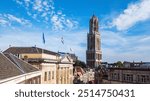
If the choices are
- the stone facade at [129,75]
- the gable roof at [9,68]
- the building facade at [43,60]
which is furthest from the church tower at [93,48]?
the gable roof at [9,68]

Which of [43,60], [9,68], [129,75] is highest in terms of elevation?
[43,60]

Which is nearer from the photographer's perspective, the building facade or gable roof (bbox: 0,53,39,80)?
gable roof (bbox: 0,53,39,80)

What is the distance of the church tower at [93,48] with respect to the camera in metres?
107

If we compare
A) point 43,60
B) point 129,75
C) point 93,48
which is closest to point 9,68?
point 43,60

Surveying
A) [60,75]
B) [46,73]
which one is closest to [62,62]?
[60,75]

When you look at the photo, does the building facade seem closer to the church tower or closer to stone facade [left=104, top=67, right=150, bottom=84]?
stone facade [left=104, top=67, right=150, bottom=84]

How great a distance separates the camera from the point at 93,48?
108 meters

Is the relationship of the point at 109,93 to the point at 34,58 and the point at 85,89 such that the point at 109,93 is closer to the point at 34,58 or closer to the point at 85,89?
the point at 85,89

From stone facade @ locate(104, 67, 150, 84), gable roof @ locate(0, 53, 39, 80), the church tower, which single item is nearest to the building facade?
stone facade @ locate(104, 67, 150, 84)

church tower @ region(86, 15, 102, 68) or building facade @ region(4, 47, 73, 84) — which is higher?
church tower @ region(86, 15, 102, 68)

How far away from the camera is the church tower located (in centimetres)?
10719

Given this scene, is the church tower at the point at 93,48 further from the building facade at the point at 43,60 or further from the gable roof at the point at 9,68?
the gable roof at the point at 9,68

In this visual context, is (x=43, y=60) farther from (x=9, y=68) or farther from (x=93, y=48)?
(x=93, y=48)

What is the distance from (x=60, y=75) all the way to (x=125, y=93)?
111 ft
